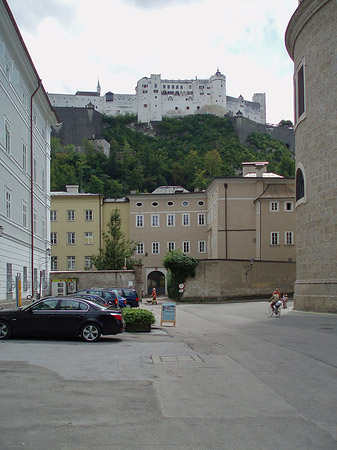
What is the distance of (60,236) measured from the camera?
225ft

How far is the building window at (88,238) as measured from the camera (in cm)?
6875

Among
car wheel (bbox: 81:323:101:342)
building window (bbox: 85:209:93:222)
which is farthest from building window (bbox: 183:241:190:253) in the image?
car wheel (bbox: 81:323:101:342)

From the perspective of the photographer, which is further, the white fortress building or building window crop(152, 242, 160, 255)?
the white fortress building

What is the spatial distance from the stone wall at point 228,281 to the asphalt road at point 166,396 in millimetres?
33989

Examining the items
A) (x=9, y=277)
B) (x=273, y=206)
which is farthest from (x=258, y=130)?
(x=9, y=277)

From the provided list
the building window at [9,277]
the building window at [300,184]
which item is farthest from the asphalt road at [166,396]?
the building window at [300,184]

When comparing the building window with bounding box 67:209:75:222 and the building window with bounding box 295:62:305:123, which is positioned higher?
the building window with bounding box 295:62:305:123

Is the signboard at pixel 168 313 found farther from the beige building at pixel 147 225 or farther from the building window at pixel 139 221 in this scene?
the building window at pixel 139 221

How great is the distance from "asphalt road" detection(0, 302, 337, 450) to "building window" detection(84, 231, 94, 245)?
53.9m

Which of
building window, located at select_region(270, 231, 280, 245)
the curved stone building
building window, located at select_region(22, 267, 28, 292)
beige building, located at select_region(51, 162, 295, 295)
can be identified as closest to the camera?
the curved stone building

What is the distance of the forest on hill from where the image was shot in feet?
399

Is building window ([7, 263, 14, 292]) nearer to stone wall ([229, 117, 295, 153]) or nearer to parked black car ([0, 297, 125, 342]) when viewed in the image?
parked black car ([0, 297, 125, 342])

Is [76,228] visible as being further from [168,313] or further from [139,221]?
[168,313]

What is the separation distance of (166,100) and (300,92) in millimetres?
125717
